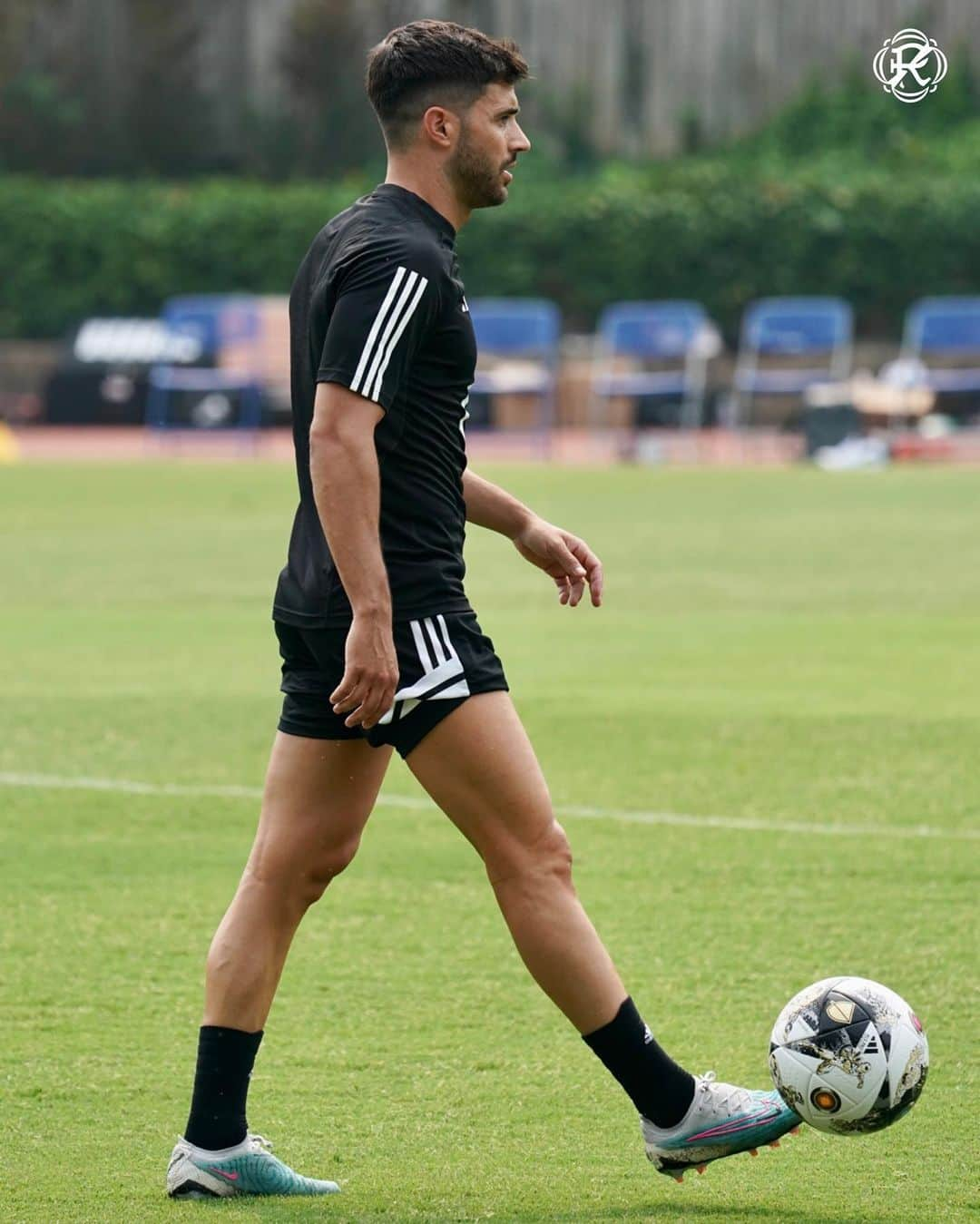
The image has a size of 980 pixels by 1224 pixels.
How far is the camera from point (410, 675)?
13.3 ft

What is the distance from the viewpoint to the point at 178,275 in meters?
30.0

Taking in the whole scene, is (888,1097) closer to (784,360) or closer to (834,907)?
(834,907)

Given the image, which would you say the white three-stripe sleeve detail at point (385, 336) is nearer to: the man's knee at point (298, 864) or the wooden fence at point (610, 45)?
the man's knee at point (298, 864)

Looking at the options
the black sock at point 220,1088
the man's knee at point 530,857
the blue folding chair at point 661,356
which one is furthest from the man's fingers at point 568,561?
the blue folding chair at point 661,356

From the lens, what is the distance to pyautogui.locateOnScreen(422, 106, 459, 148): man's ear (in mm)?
4129

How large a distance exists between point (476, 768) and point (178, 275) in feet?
87.8

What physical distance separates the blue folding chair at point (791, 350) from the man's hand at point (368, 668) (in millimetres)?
21085

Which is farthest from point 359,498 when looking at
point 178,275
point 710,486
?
point 178,275

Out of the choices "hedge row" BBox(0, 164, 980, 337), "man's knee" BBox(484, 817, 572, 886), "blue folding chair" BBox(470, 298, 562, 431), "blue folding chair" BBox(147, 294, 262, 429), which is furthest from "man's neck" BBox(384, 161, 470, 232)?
"hedge row" BBox(0, 164, 980, 337)

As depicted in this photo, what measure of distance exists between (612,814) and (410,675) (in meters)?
3.41

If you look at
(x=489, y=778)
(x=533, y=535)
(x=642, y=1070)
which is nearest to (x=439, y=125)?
(x=533, y=535)

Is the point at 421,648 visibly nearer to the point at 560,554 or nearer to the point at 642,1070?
the point at 560,554

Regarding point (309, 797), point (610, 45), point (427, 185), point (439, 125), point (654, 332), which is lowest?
point (654, 332)

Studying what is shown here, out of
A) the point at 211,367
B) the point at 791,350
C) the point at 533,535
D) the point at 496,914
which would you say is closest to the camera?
the point at 533,535
